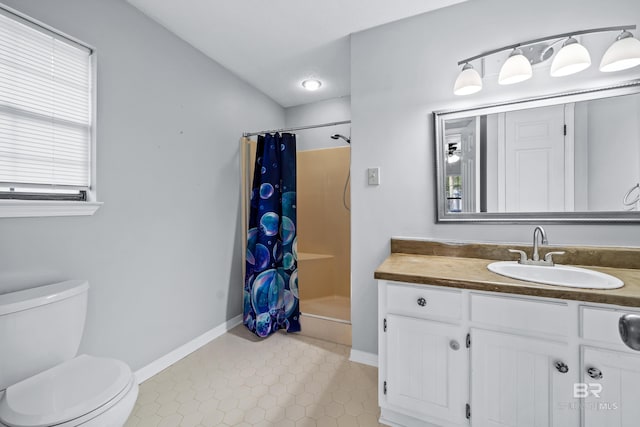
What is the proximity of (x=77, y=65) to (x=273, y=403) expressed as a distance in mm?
2076

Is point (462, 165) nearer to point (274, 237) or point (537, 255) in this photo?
point (537, 255)

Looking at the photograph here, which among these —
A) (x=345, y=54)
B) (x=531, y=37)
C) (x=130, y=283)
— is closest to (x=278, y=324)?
(x=130, y=283)

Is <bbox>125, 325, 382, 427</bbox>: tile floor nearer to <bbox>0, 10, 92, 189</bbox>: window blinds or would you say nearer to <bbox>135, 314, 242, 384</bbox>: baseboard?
<bbox>135, 314, 242, 384</bbox>: baseboard

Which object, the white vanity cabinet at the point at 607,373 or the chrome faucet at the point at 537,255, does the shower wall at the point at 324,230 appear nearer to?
the chrome faucet at the point at 537,255

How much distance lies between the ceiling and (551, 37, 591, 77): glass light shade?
0.66 m

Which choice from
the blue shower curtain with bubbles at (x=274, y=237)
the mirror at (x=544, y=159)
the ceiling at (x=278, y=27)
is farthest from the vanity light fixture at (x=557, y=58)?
the blue shower curtain with bubbles at (x=274, y=237)

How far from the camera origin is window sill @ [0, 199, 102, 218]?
1.14m

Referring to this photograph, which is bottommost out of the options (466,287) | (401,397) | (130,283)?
(401,397)

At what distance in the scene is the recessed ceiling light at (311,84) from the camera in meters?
2.72

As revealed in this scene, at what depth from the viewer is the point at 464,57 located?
167 centimetres

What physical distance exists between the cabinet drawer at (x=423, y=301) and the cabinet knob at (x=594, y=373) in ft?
1.46

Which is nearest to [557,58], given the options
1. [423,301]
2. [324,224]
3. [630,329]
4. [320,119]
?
[423,301]

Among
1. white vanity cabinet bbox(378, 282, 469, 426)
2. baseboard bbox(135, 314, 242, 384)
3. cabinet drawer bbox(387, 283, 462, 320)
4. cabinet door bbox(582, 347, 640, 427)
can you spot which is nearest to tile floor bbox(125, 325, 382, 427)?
baseboard bbox(135, 314, 242, 384)

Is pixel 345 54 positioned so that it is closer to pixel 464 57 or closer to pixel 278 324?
pixel 464 57
